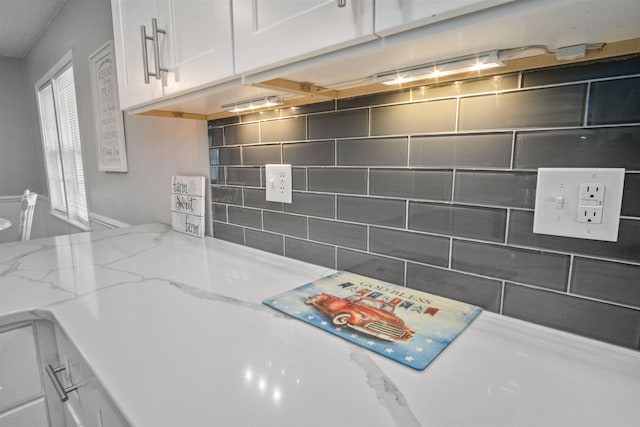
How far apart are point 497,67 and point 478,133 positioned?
0.12 m

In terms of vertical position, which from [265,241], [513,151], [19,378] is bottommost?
[19,378]

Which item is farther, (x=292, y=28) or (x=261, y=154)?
(x=261, y=154)

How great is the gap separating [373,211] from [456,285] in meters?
0.26

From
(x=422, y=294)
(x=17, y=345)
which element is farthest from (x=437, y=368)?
(x=17, y=345)

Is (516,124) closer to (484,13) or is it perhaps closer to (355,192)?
(484,13)

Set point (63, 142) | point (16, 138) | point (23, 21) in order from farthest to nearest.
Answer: point (16, 138), point (63, 142), point (23, 21)

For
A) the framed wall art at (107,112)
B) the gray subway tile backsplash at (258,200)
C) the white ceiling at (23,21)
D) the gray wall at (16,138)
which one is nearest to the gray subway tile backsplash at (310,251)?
the gray subway tile backsplash at (258,200)

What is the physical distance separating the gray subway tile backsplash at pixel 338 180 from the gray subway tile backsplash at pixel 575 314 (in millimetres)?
409

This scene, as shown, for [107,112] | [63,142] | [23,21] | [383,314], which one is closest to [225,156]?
[383,314]

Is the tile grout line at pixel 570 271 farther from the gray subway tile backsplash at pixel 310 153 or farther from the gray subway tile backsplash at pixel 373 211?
the gray subway tile backsplash at pixel 310 153

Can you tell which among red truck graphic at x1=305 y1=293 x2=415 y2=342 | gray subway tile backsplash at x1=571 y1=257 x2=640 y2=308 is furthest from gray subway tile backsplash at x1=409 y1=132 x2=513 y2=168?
red truck graphic at x1=305 y1=293 x2=415 y2=342

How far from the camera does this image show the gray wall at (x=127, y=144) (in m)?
1.52

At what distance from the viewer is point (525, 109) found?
618mm

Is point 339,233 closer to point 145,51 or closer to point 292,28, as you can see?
point 292,28
